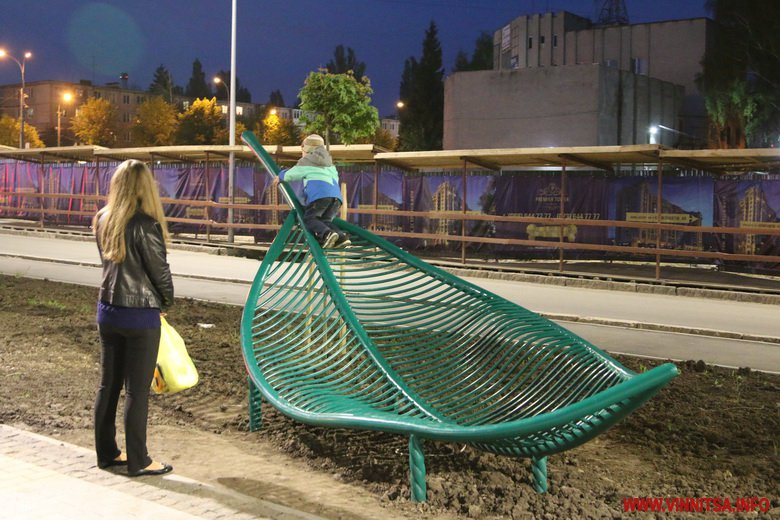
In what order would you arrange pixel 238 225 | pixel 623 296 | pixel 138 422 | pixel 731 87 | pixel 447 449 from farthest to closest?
pixel 731 87, pixel 238 225, pixel 623 296, pixel 447 449, pixel 138 422

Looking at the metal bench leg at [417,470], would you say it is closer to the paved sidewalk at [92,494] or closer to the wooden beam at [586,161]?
the paved sidewalk at [92,494]

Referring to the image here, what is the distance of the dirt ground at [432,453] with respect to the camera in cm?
488

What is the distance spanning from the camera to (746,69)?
2190 inches

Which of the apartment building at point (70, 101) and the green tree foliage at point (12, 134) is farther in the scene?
the apartment building at point (70, 101)

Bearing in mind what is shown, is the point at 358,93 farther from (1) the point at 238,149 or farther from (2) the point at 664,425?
(2) the point at 664,425

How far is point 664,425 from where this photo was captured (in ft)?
20.7

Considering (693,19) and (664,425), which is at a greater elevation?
(693,19)

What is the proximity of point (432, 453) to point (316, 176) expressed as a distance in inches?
131

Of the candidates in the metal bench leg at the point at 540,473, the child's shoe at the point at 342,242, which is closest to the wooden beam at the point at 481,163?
the child's shoe at the point at 342,242

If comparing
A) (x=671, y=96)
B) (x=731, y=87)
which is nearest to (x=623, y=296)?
(x=731, y=87)

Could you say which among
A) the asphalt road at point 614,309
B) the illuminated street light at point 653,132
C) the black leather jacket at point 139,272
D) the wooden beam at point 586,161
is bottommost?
the asphalt road at point 614,309

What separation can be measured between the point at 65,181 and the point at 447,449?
29652 millimetres

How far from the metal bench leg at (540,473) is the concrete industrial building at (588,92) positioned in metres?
48.2

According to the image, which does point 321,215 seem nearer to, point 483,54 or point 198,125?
point 198,125
